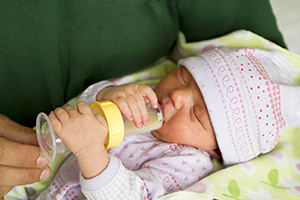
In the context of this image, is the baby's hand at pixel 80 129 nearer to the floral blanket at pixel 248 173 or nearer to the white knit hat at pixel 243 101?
the floral blanket at pixel 248 173

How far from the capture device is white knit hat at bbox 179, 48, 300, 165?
1252mm

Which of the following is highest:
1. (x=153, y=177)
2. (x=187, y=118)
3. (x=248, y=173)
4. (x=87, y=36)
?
(x=87, y=36)

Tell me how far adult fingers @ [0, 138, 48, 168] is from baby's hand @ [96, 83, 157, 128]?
280 mm

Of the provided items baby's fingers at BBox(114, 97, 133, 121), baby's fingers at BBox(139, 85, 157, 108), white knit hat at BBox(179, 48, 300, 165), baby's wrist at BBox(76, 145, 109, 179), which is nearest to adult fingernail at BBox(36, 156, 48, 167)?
baby's wrist at BBox(76, 145, 109, 179)

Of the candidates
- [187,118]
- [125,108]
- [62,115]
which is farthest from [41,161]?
[187,118]

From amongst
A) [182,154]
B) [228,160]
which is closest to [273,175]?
[228,160]

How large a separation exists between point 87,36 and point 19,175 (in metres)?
0.53

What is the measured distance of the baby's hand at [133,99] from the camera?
1.16 meters

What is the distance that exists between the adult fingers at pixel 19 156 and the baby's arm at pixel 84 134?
124mm

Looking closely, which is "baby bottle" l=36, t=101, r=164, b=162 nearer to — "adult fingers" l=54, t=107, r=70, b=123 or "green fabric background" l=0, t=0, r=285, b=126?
"adult fingers" l=54, t=107, r=70, b=123

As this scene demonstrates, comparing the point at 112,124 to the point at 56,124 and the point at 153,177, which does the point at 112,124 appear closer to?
the point at 56,124

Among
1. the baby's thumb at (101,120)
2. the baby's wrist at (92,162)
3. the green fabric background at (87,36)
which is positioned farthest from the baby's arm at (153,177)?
the green fabric background at (87,36)

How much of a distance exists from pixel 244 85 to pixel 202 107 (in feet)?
0.52

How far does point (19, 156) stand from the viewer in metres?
1.03
